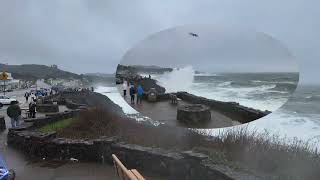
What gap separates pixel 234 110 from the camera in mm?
3494

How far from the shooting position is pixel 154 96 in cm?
400

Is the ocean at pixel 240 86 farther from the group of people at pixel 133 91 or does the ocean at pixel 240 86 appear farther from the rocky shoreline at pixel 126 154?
the rocky shoreline at pixel 126 154

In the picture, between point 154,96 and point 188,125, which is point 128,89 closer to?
point 154,96

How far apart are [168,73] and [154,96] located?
1.62 ft

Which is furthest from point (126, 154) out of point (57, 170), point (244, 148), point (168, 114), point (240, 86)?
point (240, 86)

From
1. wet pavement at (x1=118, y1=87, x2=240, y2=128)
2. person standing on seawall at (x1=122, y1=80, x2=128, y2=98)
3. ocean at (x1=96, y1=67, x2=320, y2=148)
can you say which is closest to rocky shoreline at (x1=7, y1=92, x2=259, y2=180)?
person standing on seawall at (x1=122, y1=80, x2=128, y2=98)

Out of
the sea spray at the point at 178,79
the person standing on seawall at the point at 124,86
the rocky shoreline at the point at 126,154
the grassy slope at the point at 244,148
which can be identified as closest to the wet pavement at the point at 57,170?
the rocky shoreline at the point at 126,154

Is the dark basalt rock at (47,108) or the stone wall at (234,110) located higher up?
the stone wall at (234,110)

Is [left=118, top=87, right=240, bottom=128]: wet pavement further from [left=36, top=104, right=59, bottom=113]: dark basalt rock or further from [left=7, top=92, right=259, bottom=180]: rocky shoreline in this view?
[left=36, top=104, right=59, bottom=113]: dark basalt rock

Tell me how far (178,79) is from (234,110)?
0.61 meters

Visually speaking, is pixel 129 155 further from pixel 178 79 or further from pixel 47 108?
pixel 47 108

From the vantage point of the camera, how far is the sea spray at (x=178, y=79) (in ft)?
11.6

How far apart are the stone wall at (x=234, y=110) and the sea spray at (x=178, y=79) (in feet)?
0.39

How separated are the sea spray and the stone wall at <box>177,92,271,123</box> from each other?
12 cm
